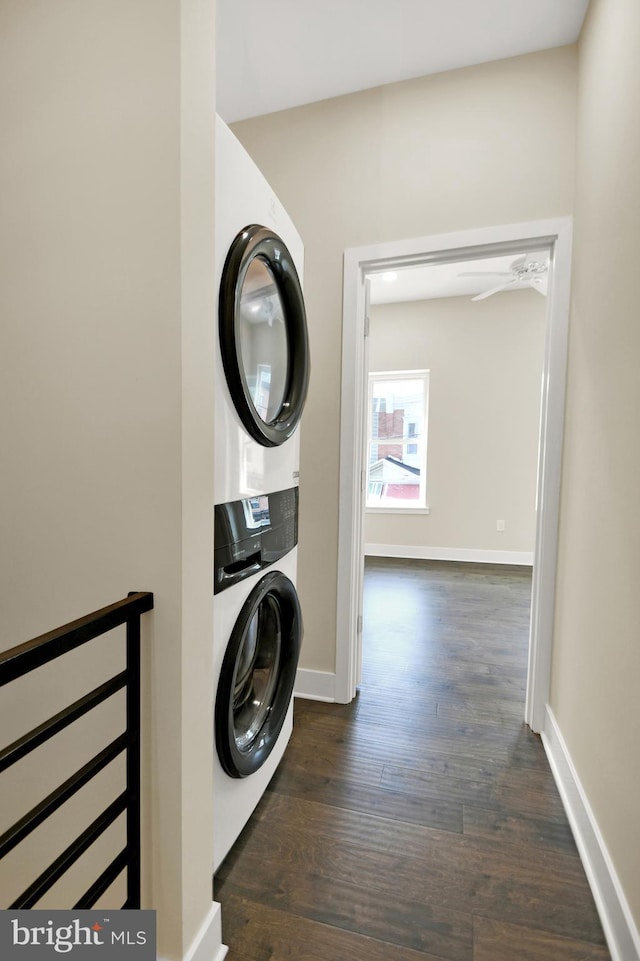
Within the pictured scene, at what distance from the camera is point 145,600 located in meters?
0.85

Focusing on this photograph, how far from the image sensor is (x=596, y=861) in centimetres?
120

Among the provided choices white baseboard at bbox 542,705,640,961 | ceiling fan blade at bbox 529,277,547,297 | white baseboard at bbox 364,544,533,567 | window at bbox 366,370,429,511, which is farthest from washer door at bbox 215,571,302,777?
ceiling fan blade at bbox 529,277,547,297

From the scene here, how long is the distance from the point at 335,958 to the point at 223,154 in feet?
6.20

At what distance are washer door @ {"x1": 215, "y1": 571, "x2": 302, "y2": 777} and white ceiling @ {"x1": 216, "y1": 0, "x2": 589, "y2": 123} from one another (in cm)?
209

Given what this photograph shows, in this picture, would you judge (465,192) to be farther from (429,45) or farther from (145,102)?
(145,102)

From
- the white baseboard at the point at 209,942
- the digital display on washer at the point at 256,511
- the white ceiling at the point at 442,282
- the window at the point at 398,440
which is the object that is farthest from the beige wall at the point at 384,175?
the window at the point at 398,440

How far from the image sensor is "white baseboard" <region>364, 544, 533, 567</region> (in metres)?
4.77

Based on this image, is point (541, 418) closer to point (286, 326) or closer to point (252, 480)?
point (286, 326)

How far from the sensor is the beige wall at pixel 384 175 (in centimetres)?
180

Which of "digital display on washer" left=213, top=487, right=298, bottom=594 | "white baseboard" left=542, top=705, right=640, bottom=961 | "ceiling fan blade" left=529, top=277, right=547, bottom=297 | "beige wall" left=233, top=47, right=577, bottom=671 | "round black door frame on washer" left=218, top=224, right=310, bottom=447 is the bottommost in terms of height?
"white baseboard" left=542, top=705, right=640, bottom=961

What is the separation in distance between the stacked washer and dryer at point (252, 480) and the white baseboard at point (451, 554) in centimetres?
358

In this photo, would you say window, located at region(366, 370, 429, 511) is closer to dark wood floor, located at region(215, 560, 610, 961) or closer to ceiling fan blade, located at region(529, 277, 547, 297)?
ceiling fan blade, located at region(529, 277, 547, 297)

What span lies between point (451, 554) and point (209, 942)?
4.34 meters

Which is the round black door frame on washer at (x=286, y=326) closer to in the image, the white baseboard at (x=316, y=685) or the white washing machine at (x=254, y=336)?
the white washing machine at (x=254, y=336)
